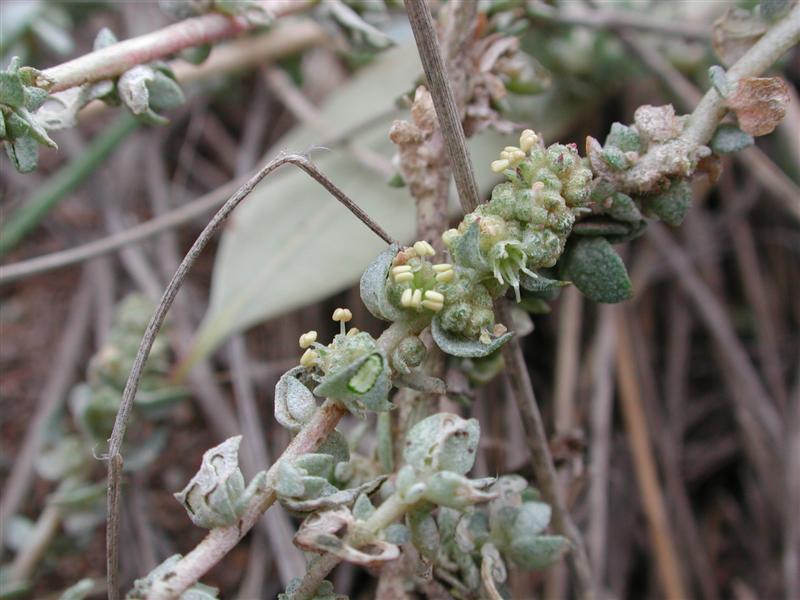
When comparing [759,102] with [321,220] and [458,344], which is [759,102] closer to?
[458,344]

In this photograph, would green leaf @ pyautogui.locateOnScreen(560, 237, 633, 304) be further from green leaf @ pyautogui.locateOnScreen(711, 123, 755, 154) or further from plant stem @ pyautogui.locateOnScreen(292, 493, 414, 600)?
plant stem @ pyautogui.locateOnScreen(292, 493, 414, 600)

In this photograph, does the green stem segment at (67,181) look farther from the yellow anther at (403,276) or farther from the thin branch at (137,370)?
the yellow anther at (403,276)

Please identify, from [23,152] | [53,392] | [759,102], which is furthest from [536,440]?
[53,392]

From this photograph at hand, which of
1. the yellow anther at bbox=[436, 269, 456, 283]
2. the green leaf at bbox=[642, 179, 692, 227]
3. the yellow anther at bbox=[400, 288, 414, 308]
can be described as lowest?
the yellow anther at bbox=[400, 288, 414, 308]

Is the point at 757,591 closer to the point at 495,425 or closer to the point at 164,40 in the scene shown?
the point at 495,425

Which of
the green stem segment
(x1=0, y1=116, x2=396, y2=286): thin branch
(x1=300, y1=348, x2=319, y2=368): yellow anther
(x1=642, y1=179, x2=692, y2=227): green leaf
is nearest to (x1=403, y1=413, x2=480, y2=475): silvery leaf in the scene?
(x1=300, y1=348, x2=319, y2=368): yellow anther

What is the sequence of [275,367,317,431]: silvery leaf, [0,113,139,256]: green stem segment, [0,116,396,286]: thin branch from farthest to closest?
[0,113,139,256]: green stem segment < [0,116,396,286]: thin branch < [275,367,317,431]: silvery leaf


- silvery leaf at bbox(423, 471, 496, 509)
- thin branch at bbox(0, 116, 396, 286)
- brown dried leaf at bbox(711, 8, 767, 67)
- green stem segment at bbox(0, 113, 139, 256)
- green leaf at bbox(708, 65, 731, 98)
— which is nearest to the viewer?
silvery leaf at bbox(423, 471, 496, 509)

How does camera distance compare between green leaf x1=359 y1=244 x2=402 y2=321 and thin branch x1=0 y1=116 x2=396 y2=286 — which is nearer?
green leaf x1=359 y1=244 x2=402 y2=321
